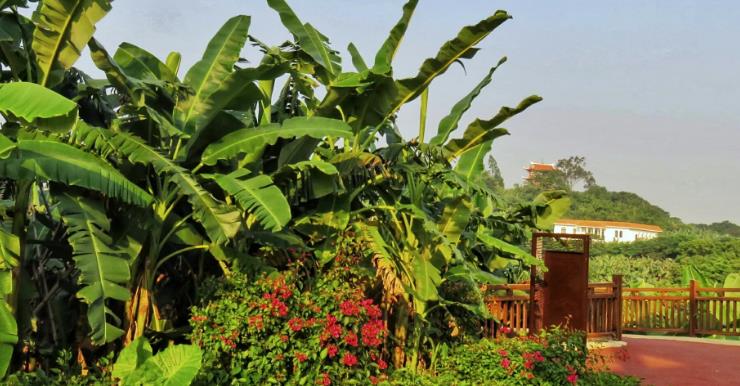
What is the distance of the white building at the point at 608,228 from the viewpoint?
5850cm

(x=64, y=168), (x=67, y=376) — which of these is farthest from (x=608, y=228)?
(x=64, y=168)

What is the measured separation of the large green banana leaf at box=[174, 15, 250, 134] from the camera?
725 cm

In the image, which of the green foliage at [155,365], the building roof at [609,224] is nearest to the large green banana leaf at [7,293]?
the green foliage at [155,365]

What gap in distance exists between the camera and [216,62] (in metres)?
7.29

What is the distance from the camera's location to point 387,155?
334 inches

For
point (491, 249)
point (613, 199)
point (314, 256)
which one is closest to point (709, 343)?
point (491, 249)

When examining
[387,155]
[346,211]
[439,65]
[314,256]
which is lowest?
[314,256]

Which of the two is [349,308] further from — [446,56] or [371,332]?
[446,56]

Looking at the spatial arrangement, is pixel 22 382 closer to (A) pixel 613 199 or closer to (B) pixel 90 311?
(B) pixel 90 311

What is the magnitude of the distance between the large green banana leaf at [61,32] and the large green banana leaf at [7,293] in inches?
57.1

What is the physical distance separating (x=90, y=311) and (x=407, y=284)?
3.49 meters

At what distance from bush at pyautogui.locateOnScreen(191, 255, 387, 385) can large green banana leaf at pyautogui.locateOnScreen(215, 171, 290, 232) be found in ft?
3.07

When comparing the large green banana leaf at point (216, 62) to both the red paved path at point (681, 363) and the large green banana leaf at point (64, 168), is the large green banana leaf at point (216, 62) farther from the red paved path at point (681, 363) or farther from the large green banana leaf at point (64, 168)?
the red paved path at point (681, 363)

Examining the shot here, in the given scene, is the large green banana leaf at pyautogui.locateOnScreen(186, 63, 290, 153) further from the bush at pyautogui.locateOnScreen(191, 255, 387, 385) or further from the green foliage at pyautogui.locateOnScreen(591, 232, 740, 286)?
the green foliage at pyautogui.locateOnScreen(591, 232, 740, 286)
